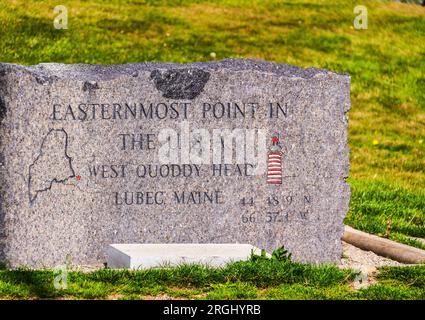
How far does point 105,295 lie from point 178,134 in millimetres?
2191

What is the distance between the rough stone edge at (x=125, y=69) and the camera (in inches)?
342

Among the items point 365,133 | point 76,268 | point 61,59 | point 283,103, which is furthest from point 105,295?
point 61,59

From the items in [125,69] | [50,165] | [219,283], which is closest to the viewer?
[219,283]

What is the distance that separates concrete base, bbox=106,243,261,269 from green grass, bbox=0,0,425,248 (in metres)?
5.08

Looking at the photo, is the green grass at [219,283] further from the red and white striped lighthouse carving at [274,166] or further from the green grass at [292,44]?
the green grass at [292,44]

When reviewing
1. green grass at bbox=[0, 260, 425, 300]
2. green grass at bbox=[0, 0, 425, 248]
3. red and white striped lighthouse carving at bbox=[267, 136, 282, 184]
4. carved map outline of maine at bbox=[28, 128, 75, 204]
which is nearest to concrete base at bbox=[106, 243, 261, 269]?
green grass at bbox=[0, 260, 425, 300]

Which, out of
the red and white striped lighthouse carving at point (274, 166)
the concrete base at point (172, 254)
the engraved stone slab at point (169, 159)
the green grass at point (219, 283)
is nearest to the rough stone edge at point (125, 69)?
the engraved stone slab at point (169, 159)

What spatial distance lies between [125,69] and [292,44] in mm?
12901

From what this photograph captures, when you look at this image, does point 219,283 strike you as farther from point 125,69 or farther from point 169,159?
point 125,69

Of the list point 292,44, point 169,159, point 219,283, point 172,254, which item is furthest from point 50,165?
point 292,44

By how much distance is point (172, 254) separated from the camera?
7980mm

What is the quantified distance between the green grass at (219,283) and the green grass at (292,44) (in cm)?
542

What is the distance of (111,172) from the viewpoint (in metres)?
8.70

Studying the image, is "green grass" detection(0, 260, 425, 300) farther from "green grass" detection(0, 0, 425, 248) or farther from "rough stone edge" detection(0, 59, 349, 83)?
"green grass" detection(0, 0, 425, 248)
